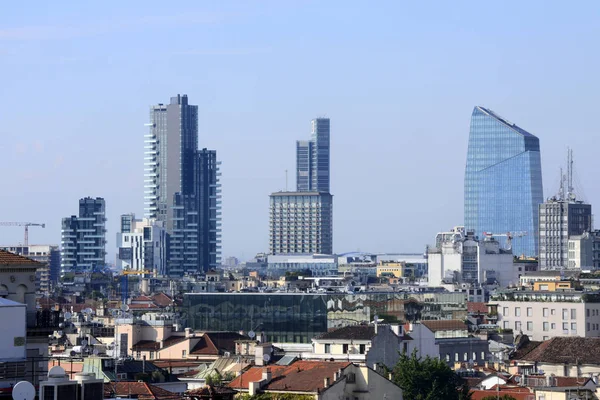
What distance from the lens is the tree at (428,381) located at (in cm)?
7662

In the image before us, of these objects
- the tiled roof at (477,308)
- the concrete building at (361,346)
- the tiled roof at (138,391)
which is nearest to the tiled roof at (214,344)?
the concrete building at (361,346)

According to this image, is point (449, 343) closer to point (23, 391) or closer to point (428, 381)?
point (428, 381)

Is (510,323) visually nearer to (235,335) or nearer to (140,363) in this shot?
(235,335)

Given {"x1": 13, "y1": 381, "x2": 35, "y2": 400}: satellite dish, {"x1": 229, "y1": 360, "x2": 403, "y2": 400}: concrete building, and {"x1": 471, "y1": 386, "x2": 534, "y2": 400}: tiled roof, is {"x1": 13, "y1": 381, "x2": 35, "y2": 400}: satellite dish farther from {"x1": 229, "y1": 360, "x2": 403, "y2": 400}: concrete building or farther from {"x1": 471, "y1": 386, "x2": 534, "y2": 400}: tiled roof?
{"x1": 471, "y1": 386, "x2": 534, "y2": 400}: tiled roof

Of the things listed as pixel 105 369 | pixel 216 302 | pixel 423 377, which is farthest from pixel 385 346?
pixel 216 302

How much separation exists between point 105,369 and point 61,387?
38.0m

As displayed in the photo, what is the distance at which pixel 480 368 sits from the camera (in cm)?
10281

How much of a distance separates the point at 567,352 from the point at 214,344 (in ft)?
71.1

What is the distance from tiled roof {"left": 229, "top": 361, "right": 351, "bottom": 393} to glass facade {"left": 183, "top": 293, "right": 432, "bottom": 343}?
50778 mm

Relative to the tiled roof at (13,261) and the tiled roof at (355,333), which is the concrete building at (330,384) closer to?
the tiled roof at (13,261)

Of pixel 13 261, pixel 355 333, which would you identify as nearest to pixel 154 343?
pixel 355 333

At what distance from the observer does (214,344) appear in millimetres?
107250

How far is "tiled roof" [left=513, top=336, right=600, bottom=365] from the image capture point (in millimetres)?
96438

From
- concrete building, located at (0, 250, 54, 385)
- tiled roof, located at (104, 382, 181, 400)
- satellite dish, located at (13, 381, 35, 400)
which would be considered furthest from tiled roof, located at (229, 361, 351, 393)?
satellite dish, located at (13, 381, 35, 400)
